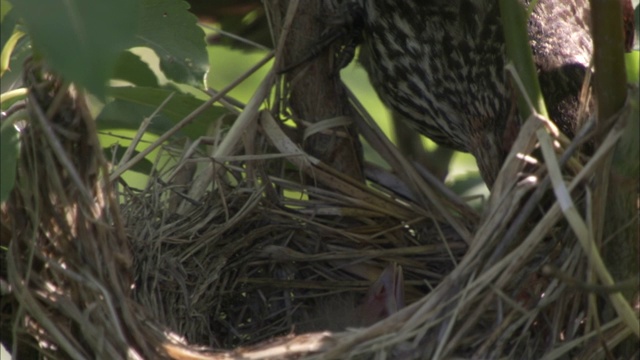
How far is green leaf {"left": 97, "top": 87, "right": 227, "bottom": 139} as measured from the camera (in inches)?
60.4

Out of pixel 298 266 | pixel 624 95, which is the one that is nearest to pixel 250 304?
pixel 298 266

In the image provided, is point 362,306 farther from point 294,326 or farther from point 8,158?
point 8,158

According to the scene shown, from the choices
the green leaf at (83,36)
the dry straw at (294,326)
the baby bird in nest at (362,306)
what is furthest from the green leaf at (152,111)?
the green leaf at (83,36)

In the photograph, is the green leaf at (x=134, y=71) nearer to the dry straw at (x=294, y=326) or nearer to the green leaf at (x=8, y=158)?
the dry straw at (x=294, y=326)

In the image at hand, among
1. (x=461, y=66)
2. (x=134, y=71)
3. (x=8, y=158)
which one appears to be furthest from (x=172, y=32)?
(x=461, y=66)

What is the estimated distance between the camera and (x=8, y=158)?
3.25 ft

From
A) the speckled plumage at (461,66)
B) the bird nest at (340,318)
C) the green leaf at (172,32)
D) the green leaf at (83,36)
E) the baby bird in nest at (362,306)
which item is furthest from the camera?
the speckled plumage at (461,66)

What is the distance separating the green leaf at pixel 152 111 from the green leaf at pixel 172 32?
0.18 meters

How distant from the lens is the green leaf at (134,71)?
153 cm

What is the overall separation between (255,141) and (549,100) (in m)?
0.53

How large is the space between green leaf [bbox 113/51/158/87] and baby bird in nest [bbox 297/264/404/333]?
0.45 metres

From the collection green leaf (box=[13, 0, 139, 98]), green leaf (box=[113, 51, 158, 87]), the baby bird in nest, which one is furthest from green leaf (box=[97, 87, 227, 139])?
green leaf (box=[13, 0, 139, 98])

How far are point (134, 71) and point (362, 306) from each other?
50 centimetres

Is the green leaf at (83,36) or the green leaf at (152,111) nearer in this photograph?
the green leaf at (83,36)
